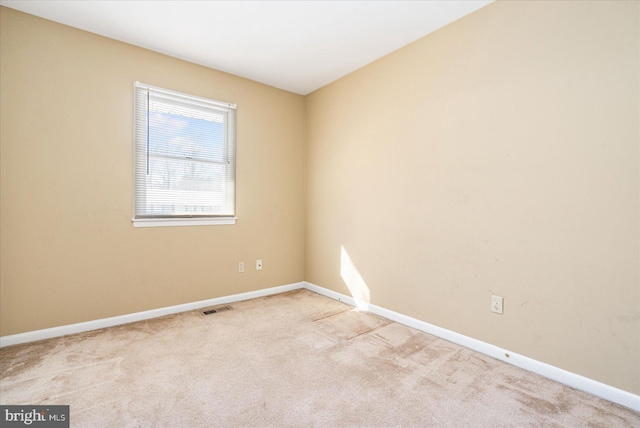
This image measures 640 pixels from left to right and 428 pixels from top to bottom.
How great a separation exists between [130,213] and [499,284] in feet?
10.5

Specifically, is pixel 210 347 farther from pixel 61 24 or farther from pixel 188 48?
pixel 61 24

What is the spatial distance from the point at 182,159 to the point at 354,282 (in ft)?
7.47

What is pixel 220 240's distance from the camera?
340 cm

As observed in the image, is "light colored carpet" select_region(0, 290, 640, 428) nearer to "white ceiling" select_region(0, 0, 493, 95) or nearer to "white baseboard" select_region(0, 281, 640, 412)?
"white baseboard" select_region(0, 281, 640, 412)

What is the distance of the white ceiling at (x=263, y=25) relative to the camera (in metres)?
2.27

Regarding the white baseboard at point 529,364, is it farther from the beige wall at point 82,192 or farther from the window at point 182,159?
the window at point 182,159

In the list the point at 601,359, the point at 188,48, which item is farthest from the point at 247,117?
the point at 601,359

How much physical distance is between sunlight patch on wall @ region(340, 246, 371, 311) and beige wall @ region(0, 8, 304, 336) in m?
1.26

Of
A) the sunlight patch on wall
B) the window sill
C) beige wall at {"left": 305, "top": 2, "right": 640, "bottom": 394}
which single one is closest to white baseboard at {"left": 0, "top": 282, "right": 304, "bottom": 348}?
the window sill

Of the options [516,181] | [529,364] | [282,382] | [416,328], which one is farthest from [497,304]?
[282,382]
